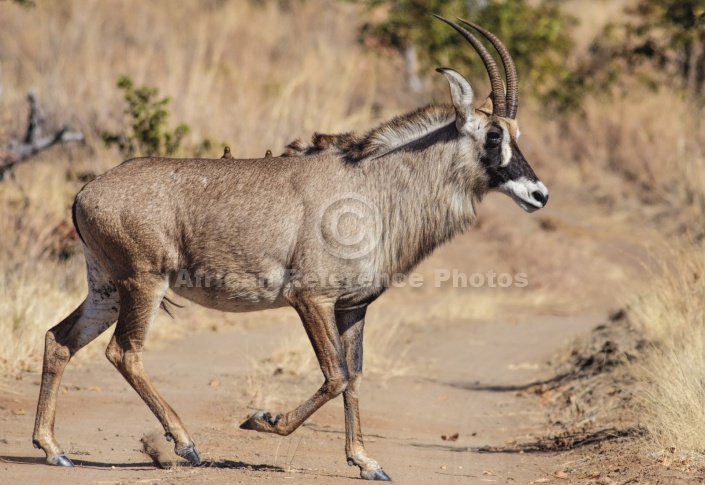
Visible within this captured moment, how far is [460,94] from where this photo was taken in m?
7.07

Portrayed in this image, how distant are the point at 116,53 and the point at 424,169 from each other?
16.8 metres

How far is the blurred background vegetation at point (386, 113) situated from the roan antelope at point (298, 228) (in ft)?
7.21

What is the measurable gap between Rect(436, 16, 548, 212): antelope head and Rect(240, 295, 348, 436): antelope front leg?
5.00 ft

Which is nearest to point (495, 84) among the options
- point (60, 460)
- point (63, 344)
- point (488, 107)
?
point (488, 107)

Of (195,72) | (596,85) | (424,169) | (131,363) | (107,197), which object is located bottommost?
(131,363)

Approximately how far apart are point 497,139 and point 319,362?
1988 mm

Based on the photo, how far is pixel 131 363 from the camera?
6879 mm

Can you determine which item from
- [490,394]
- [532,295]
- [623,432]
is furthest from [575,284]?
[623,432]

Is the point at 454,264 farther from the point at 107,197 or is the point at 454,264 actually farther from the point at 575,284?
the point at 107,197

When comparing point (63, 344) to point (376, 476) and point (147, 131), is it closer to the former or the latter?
point (376, 476)

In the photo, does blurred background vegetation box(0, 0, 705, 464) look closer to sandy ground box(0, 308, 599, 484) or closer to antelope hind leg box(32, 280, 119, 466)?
sandy ground box(0, 308, 599, 484)

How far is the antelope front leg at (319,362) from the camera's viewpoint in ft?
21.8

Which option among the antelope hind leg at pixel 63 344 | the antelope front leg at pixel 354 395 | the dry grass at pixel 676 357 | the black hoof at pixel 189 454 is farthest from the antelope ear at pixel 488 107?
the black hoof at pixel 189 454

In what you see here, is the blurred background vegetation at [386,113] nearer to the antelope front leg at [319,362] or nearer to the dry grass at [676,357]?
the dry grass at [676,357]
